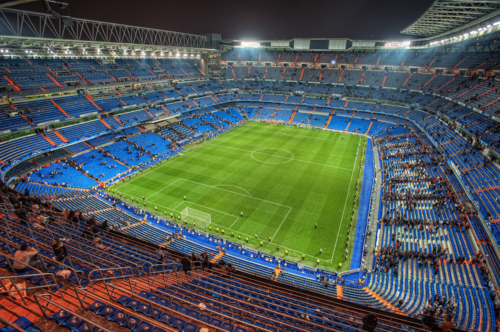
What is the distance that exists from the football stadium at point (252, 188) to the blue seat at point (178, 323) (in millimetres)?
98

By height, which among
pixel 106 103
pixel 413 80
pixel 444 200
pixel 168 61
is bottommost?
pixel 444 200

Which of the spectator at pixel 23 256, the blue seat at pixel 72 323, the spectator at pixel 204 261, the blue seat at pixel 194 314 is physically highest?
the spectator at pixel 23 256

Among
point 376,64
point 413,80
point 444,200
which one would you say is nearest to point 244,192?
point 444,200

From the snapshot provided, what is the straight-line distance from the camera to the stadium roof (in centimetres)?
2888

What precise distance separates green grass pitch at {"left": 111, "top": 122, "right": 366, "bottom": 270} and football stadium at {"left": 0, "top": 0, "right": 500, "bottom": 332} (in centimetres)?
26

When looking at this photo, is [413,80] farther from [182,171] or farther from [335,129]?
[182,171]

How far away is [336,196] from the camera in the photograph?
31.8m

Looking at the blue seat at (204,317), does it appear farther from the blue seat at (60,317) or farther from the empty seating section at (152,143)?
the empty seating section at (152,143)

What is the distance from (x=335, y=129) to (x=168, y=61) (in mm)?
51125

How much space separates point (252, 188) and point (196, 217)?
902cm

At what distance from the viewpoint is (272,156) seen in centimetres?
4409

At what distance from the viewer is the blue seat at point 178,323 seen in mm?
6637

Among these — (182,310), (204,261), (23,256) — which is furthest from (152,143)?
(182,310)

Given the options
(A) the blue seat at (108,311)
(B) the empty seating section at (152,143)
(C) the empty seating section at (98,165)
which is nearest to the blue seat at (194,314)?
(A) the blue seat at (108,311)
